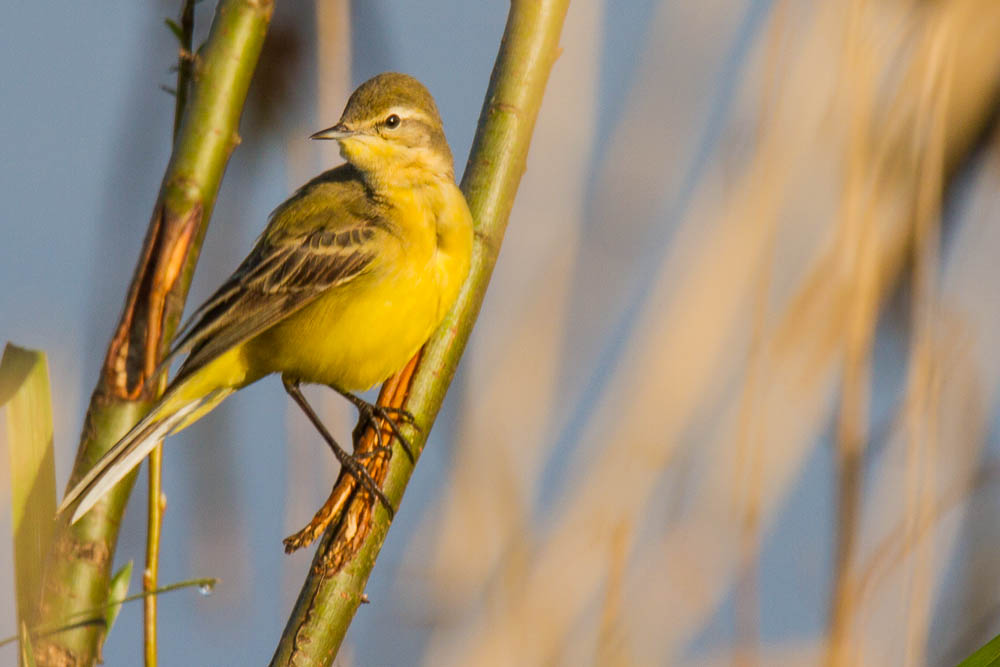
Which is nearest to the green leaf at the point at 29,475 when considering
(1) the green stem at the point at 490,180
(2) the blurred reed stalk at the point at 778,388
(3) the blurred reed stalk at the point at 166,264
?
(3) the blurred reed stalk at the point at 166,264

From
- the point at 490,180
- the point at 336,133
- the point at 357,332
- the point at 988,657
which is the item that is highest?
the point at 336,133

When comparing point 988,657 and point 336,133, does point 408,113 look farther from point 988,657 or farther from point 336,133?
point 988,657

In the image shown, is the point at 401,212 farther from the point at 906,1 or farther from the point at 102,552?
the point at 102,552

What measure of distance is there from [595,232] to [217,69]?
1.30m

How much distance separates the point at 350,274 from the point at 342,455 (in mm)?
830

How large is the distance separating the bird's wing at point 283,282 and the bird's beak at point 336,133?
25 centimetres

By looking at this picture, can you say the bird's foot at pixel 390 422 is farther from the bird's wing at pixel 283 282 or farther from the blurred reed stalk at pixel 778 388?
the bird's wing at pixel 283 282

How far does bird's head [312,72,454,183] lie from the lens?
305 cm

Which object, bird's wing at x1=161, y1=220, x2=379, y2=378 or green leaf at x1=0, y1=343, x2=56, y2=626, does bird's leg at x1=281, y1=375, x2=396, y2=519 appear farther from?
green leaf at x1=0, y1=343, x2=56, y2=626

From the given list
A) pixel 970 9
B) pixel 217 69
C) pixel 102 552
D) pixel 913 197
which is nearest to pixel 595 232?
pixel 913 197

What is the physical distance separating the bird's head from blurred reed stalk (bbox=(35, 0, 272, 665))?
1497mm

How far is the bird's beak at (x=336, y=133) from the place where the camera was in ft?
8.89

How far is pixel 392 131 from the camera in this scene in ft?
10.2

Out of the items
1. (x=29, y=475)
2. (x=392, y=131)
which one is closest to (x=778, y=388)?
(x=392, y=131)
